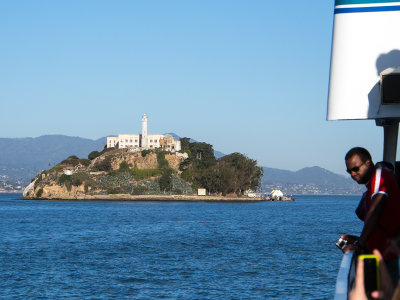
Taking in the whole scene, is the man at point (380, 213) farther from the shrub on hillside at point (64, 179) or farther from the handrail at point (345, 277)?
the shrub on hillside at point (64, 179)

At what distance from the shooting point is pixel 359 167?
5441mm

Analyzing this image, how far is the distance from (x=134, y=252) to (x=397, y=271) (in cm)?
4235

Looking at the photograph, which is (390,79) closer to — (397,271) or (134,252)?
(397,271)

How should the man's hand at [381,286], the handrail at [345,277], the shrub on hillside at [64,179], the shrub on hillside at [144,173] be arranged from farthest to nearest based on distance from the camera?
the shrub on hillside at [64,179] → the shrub on hillside at [144,173] → the handrail at [345,277] → the man's hand at [381,286]

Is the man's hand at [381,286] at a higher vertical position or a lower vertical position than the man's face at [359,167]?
lower

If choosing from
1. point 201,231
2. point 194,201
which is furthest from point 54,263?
point 194,201

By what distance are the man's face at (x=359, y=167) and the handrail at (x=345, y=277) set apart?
653mm

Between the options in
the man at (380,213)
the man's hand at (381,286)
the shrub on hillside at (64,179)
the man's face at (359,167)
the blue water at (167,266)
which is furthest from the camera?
the shrub on hillside at (64,179)

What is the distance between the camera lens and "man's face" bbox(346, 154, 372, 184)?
17.9 ft

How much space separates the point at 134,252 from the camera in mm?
46156

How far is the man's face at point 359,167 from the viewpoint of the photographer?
17.9 feet

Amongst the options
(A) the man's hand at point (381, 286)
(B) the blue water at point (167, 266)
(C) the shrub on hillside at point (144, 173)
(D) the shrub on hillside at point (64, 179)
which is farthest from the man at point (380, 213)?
(D) the shrub on hillside at point (64, 179)

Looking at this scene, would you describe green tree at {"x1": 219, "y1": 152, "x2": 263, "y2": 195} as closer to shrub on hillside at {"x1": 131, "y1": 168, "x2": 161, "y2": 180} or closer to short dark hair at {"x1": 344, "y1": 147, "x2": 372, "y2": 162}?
shrub on hillside at {"x1": 131, "y1": 168, "x2": 161, "y2": 180}

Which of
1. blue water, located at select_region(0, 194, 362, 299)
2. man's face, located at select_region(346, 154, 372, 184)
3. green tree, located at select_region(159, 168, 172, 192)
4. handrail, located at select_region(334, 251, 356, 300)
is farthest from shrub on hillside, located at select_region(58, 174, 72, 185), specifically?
handrail, located at select_region(334, 251, 356, 300)
